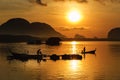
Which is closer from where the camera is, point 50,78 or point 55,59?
point 50,78

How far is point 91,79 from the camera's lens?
1822 inches

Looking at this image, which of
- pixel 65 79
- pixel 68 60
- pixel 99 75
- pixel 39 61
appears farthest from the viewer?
pixel 68 60

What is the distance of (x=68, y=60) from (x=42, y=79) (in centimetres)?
3352

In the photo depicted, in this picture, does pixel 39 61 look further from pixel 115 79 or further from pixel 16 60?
pixel 115 79

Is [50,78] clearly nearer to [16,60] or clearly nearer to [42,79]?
[42,79]

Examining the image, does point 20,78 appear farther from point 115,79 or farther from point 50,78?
point 115,79

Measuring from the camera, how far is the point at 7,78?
1857 inches

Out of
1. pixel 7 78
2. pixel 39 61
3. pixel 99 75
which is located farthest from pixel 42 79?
pixel 39 61

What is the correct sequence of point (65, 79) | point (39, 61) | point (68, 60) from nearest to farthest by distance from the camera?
point (65, 79), point (39, 61), point (68, 60)

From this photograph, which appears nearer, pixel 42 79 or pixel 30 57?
pixel 42 79

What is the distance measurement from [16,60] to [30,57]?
10.2ft

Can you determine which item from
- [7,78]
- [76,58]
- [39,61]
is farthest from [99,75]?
[76,58]

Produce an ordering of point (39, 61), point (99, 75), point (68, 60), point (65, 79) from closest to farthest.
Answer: point (65, 79) < point (99, 75) < point (39, 61) < point (68, 60)

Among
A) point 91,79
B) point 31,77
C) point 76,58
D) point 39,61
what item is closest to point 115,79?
point 91,79
